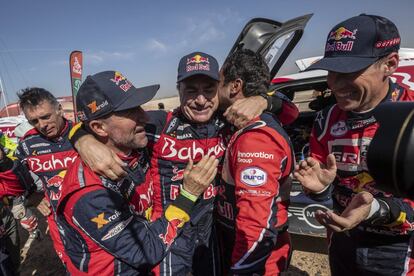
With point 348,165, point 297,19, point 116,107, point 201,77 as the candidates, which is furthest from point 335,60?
point 297,19

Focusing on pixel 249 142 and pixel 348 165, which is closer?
pixel 249 142

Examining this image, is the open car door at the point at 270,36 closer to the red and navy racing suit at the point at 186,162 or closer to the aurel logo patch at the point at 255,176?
the red and navy racing suit at the point at 186,162

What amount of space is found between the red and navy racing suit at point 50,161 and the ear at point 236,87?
7.47ft

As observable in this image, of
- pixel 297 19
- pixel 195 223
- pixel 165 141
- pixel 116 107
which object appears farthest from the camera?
pixel 297 19

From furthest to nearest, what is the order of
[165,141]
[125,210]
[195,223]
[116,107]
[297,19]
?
[297,19] → [165,141] → [195,223] → [116,107] → [125,210]

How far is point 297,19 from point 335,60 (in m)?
2.14

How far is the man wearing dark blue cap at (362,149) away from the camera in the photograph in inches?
60.8

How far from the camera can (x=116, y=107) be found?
1.89 m

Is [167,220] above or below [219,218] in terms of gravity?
above

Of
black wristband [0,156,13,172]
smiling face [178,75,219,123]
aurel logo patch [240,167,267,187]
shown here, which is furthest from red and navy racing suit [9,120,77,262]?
aurel logo patch [240,167,267,187]

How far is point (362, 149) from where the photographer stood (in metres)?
1.71

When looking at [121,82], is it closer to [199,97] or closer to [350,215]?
[199,97]

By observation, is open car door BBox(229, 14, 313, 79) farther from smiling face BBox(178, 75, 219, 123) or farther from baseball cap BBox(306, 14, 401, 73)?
baseball cap BBox(306, 14, 401, 73)

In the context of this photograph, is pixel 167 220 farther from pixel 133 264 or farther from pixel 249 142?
pixel 249 142
